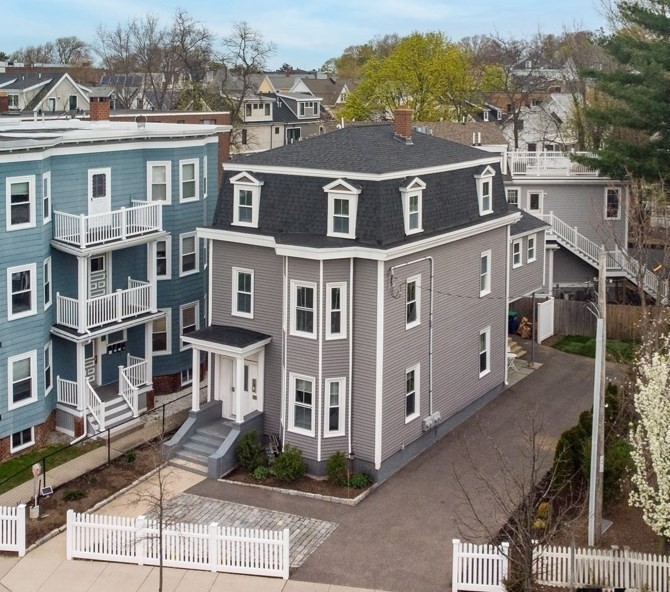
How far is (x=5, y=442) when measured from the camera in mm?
26625

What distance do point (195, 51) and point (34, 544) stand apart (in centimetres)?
7448

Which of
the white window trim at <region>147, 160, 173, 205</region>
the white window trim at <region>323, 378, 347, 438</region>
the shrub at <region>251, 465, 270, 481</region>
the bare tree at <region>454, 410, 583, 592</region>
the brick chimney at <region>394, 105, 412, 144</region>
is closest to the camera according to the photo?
the bare tree at <region>454, 410, 583, 592</region>

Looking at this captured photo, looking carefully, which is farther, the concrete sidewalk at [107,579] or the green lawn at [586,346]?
the green lawn at [586,346]

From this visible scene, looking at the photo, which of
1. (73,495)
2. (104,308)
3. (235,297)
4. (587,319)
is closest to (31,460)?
(73,495)

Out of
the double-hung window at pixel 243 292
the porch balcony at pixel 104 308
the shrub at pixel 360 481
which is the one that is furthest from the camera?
the porch balcony at pixel 104 308

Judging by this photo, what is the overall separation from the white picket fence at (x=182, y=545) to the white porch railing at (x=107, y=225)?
1001 centimetres

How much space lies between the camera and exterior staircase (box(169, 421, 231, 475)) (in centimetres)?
2608

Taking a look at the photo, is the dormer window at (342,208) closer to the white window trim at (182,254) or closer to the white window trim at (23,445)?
the white window trim at (182,254)

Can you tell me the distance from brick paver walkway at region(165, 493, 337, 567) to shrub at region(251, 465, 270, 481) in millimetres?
1551

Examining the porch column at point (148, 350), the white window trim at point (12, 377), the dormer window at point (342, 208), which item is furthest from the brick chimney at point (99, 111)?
the dormer window at point (342, 208)

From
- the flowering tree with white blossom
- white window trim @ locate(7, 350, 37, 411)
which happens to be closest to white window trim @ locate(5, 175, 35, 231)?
white window trim @ locate(7, 350, 37, 411)

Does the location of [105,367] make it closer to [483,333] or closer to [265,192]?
[265,192]

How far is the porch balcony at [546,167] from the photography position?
43.8m

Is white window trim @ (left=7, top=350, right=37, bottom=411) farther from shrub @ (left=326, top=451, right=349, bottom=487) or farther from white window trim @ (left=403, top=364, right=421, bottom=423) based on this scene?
white window trim @ (left=403, top=364, right=421, bottom=423)
